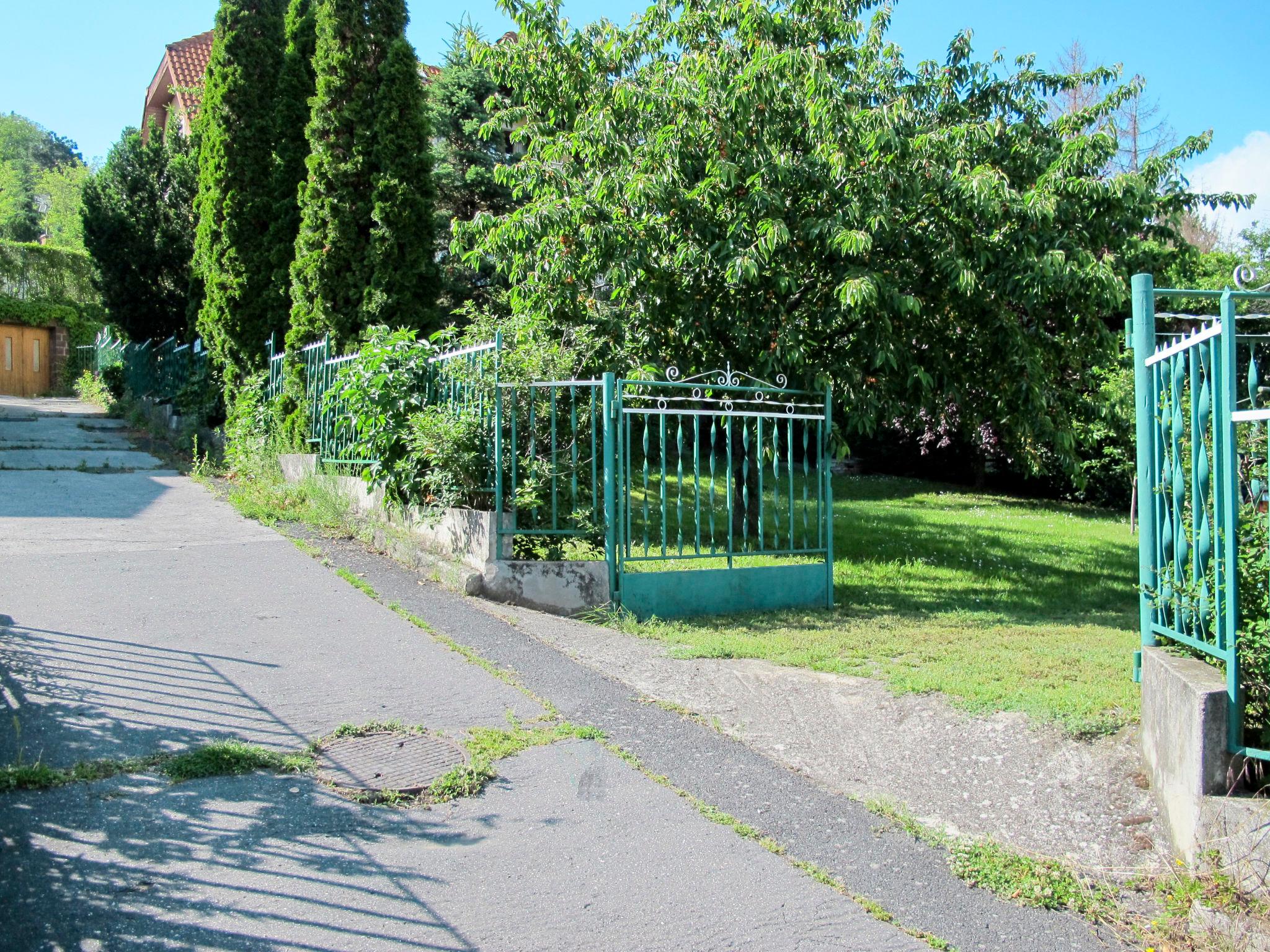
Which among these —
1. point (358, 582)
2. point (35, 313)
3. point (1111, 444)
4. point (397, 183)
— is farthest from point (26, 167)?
point (358, 582)

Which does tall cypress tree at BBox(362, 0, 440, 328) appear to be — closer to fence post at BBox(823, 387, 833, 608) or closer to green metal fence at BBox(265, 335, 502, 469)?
green metal fence at BBox(265, 335, 502, 469)

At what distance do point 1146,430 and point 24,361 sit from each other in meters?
36.7

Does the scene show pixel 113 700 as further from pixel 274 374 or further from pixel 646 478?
pixel 274 374

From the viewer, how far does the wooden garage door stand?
108 feet

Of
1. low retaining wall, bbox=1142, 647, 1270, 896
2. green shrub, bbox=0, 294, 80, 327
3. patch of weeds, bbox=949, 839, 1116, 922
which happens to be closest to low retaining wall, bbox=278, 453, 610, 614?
patch of weeds, bbox=949, 839, 1116, 922

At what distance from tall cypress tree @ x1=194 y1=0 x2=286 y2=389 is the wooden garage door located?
69.2 ft

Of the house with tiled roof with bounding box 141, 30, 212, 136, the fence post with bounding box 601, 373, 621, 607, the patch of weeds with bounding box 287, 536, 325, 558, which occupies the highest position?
the house with tiled roof with bounding box 141, 30, 212, 136

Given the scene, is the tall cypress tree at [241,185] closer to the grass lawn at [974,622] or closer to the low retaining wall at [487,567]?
the low retaining wall at [487,567]

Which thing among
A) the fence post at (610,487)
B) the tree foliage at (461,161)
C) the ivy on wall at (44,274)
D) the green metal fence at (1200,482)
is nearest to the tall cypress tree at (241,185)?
the tree foliage at (461,161)

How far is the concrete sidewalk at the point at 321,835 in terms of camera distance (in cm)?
312

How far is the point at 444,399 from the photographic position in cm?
874

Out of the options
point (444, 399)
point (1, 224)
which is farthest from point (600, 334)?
point (1, 224)

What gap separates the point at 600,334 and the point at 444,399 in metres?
1.77

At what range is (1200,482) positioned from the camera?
12.5 ft
